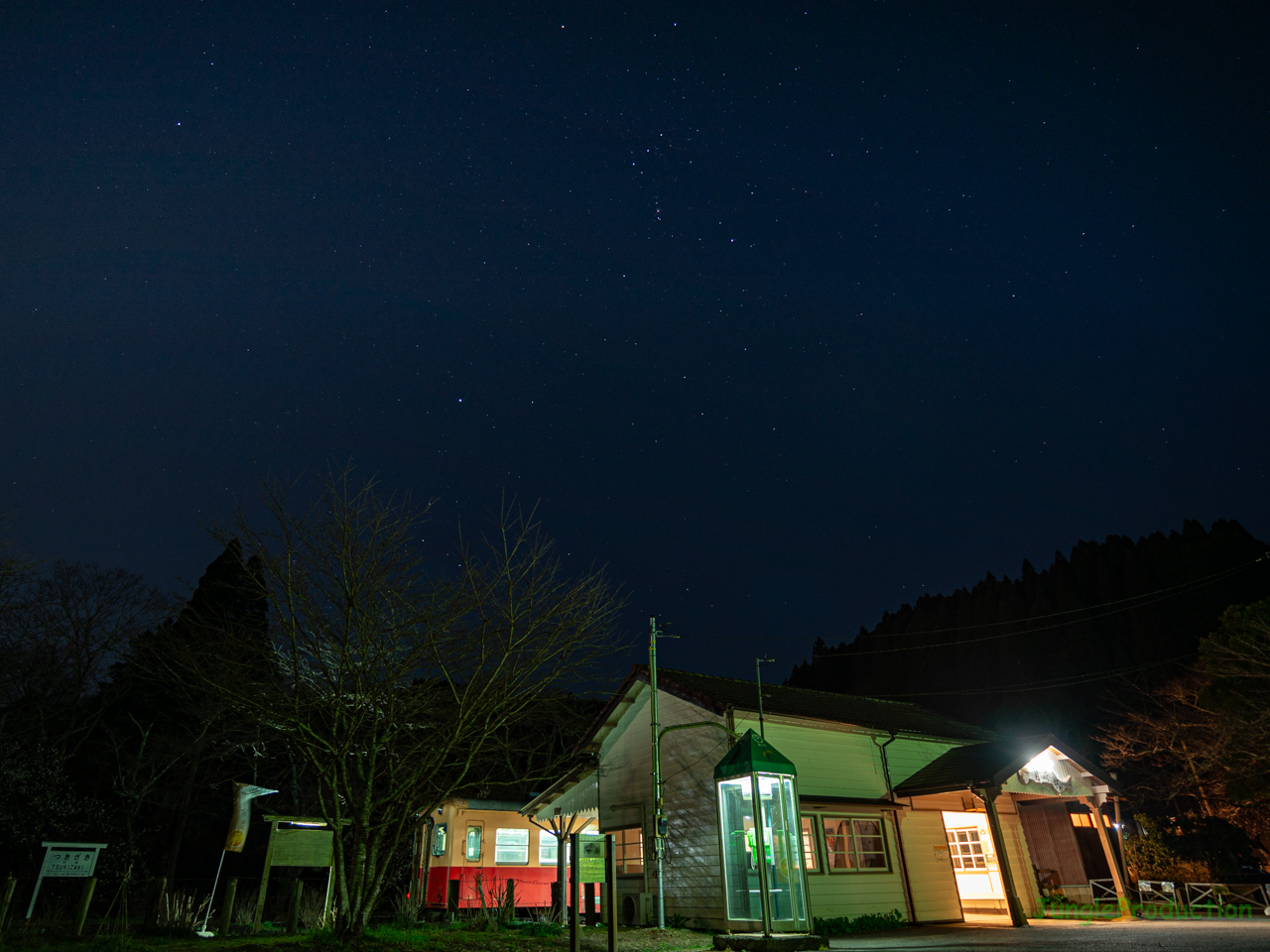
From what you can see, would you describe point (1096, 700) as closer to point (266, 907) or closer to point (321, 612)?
point (266, 907)

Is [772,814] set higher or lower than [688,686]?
lower

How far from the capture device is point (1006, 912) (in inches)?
722

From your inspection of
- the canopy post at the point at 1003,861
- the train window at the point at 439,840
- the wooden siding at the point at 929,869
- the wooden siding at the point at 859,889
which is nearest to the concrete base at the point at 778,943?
the wooden siding at the point at 859,889

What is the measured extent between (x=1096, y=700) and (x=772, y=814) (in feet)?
138

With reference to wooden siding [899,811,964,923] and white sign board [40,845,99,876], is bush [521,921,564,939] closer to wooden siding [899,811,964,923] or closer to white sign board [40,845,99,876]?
white sign board [40,845,99,876]

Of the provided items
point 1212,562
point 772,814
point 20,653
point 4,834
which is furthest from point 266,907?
point 1212,562

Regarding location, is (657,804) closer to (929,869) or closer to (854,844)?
(854,844)

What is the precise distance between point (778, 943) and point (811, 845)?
467 cm

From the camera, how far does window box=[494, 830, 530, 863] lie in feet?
80.9

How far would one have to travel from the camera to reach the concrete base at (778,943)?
11.1 m

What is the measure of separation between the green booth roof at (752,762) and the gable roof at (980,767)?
19.0 ft

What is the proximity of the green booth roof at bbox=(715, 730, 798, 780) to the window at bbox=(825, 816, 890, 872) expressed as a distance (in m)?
4.15

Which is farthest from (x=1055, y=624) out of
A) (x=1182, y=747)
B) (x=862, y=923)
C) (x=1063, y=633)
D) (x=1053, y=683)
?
(x=862, y=923)

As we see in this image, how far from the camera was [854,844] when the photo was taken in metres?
16.2
